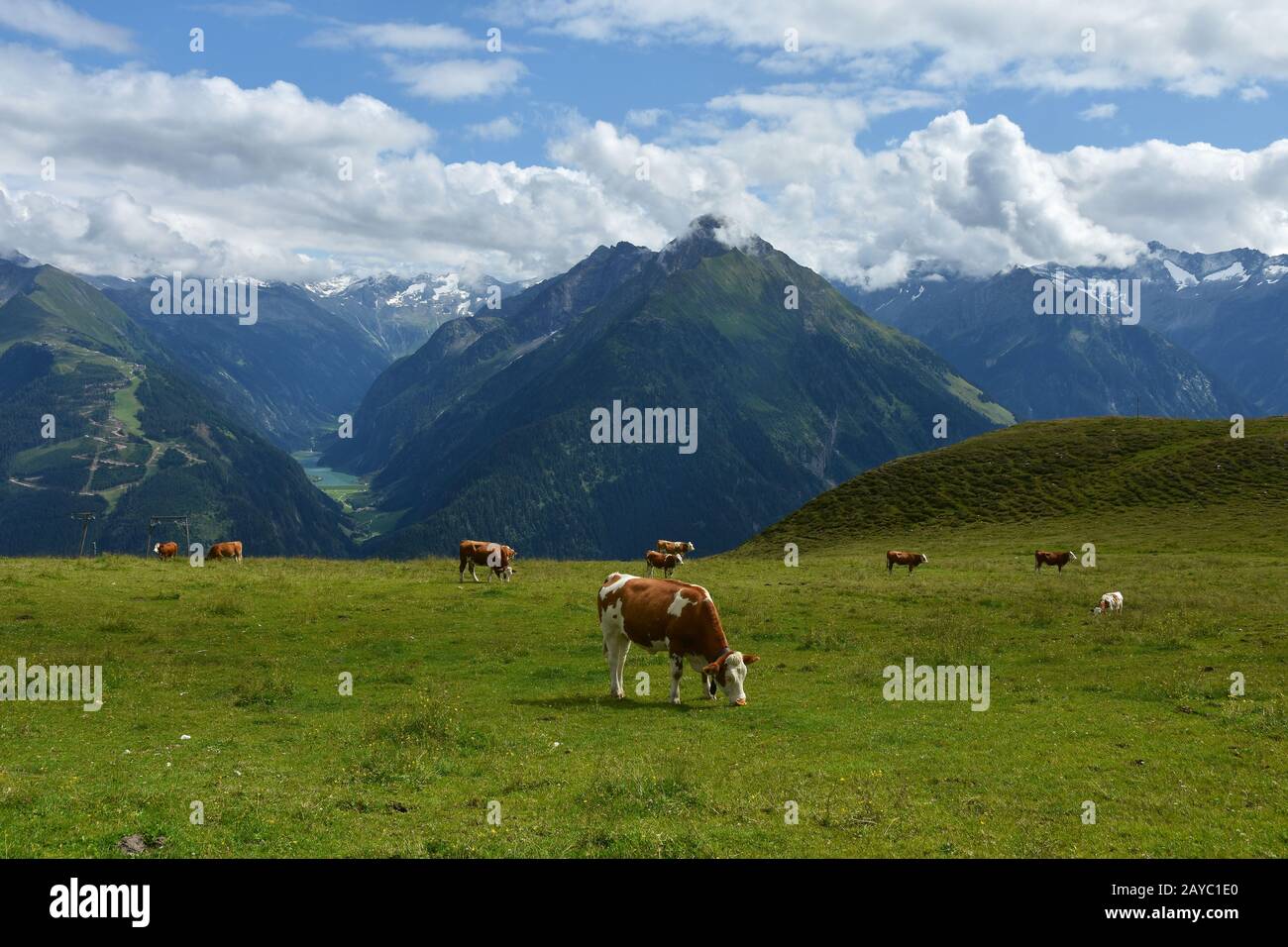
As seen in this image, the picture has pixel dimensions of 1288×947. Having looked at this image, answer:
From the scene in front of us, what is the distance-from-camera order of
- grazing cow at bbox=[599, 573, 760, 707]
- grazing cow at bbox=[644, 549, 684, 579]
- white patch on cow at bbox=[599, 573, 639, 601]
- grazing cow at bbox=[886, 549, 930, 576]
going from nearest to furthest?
grazing cow at bbox=[599, 573, 760, 707] → white patch on cow at bbox=[599, 573, 639, 601] → grazing cow at bbox=[644, 549, 684, 579] → grazing cow at bbox=[886, 549, 930, 576]

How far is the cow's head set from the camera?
2423 centimetres

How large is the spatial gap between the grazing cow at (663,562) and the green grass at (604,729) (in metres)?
13.4

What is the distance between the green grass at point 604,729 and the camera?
1441cm

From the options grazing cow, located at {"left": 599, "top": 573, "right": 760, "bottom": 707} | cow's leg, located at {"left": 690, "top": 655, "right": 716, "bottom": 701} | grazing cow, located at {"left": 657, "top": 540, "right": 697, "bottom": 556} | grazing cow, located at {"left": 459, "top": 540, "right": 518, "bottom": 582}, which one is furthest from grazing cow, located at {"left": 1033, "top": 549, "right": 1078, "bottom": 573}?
grazing cow, located at {"left": 599, "top": 573, "right": 760, "bottom": 707}

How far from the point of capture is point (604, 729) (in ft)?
72.0

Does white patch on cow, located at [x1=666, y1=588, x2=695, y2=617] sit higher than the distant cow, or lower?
lower

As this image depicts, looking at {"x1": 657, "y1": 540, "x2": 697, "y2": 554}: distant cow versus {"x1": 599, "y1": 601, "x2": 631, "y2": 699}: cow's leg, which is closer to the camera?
{"x1": 599, "y1": 601, "x2": 631, "y2": 699}: cow's leg

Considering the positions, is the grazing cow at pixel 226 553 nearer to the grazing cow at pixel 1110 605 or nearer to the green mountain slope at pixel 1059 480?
the grazing cow at pixel 1110 605

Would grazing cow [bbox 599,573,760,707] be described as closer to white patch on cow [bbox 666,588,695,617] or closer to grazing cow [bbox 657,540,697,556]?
white patch on cow [bbox 666,588,695,617]

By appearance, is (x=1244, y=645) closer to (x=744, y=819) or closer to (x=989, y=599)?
(x=989, y=599)

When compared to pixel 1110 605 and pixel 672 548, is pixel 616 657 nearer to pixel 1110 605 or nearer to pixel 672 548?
pixel 1110 605

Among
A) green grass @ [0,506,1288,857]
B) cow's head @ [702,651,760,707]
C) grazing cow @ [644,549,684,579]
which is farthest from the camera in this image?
grazing cow @ [644,549,684,579]

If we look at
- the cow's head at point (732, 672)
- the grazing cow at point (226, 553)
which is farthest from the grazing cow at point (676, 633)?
the grazing cow at point (226, 553)
